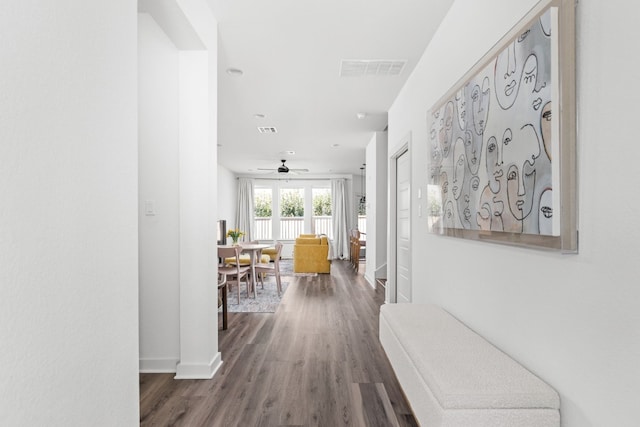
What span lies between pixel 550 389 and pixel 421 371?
1.55 ft

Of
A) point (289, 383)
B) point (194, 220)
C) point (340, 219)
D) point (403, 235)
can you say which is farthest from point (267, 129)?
point (340, 219)

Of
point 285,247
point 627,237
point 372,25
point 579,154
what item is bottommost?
point 285,247

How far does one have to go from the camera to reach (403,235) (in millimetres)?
4094

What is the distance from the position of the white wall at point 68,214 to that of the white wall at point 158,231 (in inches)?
55.1

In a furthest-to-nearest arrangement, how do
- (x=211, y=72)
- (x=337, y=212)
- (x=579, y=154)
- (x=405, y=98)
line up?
1. (x=337, y=212)
2. (x=405, y=98)
3. (x=211, y=72)
4. (x=579, y=154)

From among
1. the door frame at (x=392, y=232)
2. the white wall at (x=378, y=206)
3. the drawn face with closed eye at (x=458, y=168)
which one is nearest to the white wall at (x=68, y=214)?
the drawn face with closed eye at (x=458, y=168)

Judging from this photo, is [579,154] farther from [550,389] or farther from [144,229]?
[144,229]

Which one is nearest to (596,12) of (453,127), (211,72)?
(453,127)

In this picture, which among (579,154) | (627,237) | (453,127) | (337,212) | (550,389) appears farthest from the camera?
(337,212)

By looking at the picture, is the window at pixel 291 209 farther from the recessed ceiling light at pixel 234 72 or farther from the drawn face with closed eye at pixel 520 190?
the drawn face with closed eye at pixel 520 190

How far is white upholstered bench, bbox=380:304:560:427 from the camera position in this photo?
1.18 metres

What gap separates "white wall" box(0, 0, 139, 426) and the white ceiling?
154cm

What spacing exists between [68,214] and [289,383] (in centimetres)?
194

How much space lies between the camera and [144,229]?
263 cm
